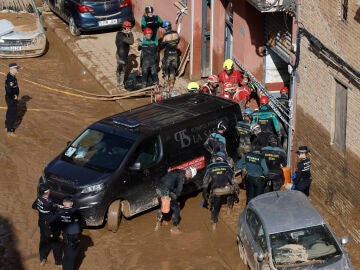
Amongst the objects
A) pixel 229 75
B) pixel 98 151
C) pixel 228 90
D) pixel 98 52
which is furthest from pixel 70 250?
pixel 98 52

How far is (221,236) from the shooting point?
15.6m

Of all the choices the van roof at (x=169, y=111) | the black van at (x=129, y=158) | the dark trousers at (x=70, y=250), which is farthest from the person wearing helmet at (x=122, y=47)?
the dark trousers at (x=70, y=250)

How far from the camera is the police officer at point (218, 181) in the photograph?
15547 mm

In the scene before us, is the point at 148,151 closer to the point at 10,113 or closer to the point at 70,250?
the point at 70,250

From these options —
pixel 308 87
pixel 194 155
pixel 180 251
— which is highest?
pixel 308 87

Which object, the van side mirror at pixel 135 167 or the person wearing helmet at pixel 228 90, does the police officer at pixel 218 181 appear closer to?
the van side mirror at pixel 135 167

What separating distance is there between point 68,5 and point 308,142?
41.4ft

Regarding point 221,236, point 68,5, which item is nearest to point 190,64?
point 68,5

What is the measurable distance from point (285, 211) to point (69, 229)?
367 centimetres

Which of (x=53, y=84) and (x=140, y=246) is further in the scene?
(x=53, y=84)

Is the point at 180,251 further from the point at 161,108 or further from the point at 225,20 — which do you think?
the point at 225,20

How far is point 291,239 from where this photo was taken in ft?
43.1

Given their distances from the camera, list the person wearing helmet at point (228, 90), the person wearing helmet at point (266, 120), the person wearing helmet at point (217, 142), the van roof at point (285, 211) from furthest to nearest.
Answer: the person wearing helmet at point (228, 90)
the person wearing helmet at point (266, 120)
the person wearing helmet at point (217, 142)
the van roof at point (285, 211)

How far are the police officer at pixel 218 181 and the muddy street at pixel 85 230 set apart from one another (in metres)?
0.50
